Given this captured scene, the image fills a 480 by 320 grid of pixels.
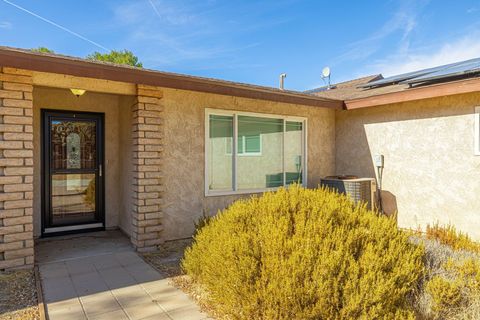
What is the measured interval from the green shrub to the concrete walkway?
0.57 metres

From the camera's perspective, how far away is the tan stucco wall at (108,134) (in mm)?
5605

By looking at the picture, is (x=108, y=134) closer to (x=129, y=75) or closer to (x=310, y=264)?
(x=129, y=75)

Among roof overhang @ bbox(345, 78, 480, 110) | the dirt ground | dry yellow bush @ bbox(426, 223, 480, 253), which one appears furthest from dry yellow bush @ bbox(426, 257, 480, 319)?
roof overhang @ bbox(345, 78, 480, 110)

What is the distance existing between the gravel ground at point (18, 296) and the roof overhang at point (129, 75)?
2.60 metres

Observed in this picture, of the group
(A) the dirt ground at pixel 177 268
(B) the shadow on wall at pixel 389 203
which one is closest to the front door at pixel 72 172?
(A) the dirt ground at pixel 177 268

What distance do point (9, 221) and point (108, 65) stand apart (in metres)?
2.45

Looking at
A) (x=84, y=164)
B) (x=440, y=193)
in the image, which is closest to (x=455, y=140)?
(x=440, y=193)

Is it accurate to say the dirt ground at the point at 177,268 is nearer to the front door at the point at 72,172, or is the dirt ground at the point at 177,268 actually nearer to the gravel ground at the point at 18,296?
the gravel ground at the point at 18,296

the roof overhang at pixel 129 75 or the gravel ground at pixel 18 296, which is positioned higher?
the roof overhang at pixel 129 75

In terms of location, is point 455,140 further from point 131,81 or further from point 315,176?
point 131,81

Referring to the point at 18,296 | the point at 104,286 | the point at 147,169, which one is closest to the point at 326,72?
the point at 147,169

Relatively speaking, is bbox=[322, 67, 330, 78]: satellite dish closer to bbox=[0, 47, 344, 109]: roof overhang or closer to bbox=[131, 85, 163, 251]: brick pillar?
bbox=[0, 47, 344, 109]: roof overhang

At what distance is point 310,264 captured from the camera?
2.63 metres

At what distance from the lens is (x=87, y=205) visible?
6207 mm
